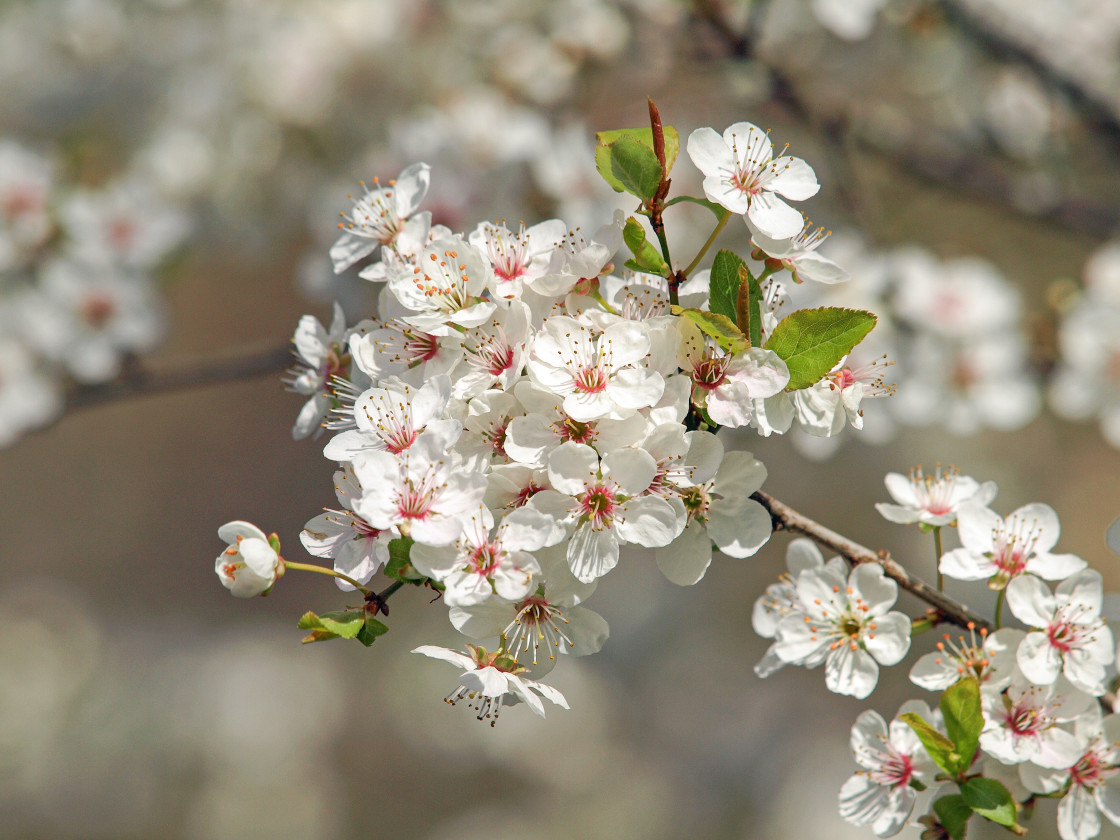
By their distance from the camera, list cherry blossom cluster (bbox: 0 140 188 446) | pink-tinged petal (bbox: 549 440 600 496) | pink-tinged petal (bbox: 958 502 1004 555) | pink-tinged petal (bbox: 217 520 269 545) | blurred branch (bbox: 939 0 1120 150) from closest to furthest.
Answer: pink-tinged petal (bbox: 549 440 600 496) < pink-tinged petal (bbox: 217 520 269 545) < pink-tinged petal (bbox: 958 502 1004 555) < cherry blossom cluster (bbox: 0 140 188 446) < blurred branch (bbox: 939 0 1120 150)

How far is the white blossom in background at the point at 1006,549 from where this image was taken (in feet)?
3.77

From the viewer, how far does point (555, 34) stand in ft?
8.68

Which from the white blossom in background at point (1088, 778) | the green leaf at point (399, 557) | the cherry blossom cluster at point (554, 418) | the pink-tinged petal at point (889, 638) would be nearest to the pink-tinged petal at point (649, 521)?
the cherry blossom cluster at point (554, 418)

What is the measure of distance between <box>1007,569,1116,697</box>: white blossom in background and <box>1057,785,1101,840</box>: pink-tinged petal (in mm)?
148

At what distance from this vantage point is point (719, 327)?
974 millimetres

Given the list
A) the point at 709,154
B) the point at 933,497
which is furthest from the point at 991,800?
the point at 709,154

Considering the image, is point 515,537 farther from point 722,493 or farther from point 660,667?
point 660,667

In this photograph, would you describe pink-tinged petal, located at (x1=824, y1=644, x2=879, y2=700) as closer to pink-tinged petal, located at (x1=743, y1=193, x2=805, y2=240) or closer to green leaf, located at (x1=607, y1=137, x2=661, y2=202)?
pink-tinged petal, located at (x1=743, y1=193, x2=805, y2=240)

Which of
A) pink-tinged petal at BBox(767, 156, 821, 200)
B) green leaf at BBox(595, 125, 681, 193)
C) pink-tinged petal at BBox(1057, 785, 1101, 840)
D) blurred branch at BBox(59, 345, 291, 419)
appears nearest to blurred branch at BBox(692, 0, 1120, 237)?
pink-tinged petal at BBox(767, 156, 821, 200)

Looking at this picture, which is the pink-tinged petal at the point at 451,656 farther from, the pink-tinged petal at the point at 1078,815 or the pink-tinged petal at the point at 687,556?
the pink-tinged petal at the point at 1078,815

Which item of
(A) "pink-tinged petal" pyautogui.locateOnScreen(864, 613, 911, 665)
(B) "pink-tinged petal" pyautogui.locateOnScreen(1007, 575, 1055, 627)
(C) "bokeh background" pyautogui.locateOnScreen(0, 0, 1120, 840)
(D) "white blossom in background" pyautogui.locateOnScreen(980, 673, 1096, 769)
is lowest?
(C) "bokeh background" pyautogui.locateOnScreen(0, 0, 1120, 840)

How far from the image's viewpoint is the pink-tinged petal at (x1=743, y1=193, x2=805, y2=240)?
107cm

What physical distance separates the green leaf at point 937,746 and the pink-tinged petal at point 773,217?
2.04 ft

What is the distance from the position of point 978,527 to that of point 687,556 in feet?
1.41
